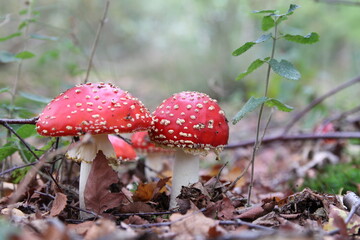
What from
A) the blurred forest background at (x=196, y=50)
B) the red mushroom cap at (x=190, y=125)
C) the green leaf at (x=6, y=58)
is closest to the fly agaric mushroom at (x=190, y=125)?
the red mushroom cap at (x=190, y=125)

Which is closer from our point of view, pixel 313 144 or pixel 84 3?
pixel 313 144

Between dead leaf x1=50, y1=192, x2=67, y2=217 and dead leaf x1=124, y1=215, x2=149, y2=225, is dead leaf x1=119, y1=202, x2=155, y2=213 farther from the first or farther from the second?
dead leaf x1=50, y1=192, x2=67, y2=217

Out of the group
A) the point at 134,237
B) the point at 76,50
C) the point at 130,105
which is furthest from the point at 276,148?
the point at 134,237

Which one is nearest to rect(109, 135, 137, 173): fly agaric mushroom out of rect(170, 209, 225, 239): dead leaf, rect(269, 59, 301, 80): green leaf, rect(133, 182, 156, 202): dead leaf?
rect(133, 182, 156, 202): dead leaf

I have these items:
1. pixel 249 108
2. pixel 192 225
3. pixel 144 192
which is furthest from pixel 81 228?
pixel 249 108

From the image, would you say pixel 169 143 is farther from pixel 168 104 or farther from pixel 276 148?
pixel 276 148

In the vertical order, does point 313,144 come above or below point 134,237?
below

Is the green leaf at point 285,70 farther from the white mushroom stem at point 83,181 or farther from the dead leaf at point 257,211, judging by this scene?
the white mushroom stem at point 83,181
